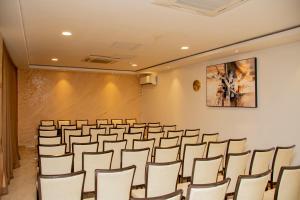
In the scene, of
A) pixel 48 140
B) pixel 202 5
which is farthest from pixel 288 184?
pixel 48 140

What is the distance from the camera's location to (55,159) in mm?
3682

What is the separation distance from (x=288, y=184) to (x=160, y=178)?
1.45 metres

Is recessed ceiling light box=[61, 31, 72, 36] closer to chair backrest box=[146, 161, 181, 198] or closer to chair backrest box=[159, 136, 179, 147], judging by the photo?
chair backrest box=[159, 136, 179, 147]

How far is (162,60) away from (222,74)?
224cm

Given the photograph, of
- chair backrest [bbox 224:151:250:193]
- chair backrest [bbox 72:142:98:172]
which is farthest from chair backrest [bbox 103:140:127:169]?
chair backrest [bbox 224:151:250:193]

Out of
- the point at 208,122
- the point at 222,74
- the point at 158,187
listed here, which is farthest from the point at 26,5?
the point at 208,122

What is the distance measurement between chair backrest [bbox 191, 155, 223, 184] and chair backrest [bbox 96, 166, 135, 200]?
2.95 ft

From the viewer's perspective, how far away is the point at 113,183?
9.45ft

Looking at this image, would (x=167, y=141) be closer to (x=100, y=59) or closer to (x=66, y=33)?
(x=66, y=33)

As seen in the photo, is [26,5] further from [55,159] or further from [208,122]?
[208,122]

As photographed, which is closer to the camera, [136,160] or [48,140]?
[136,160]

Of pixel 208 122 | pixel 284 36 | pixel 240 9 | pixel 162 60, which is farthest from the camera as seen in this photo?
pixel 162 60

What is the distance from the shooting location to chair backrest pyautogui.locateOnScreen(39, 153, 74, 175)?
367 cm

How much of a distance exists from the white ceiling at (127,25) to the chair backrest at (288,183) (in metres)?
2.33
